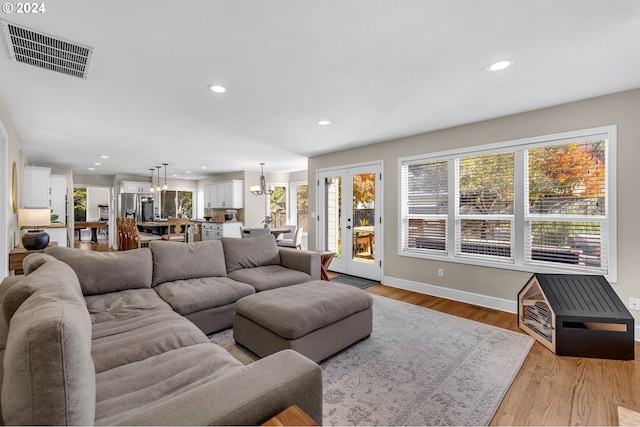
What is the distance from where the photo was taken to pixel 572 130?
3.10 metres

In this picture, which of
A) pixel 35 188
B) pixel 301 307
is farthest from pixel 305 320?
pixel 35 188

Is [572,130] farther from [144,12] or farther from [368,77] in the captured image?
[144,12]

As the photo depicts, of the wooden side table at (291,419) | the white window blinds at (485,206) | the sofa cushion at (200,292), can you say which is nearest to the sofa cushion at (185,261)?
the sofa cushion at (200,292)

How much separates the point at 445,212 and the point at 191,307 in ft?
11.2

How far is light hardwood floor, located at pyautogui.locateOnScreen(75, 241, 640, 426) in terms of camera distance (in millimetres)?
1744

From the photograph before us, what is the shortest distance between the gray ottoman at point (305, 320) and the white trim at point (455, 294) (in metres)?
1.86

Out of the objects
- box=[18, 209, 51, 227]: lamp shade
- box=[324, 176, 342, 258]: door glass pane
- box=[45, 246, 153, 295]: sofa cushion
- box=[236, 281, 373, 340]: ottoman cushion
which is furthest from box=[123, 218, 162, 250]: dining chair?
box=[236, 281, 373, 340]: ottoman cushion

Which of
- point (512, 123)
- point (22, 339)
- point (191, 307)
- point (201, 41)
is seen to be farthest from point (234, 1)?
point (512, 123)

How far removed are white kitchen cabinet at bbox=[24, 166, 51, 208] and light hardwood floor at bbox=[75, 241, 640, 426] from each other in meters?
7.05

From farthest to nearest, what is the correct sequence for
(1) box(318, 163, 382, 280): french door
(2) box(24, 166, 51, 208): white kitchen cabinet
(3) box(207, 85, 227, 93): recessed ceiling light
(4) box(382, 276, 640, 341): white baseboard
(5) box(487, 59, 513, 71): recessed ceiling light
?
(2) box(24, 166, 51, 208): white kitchen cabinet < (1) box(318, 163, 382, 280): french door < (4) box(382, 276, 640, 341): white baseboard < (3) box(207, 85, 227, 93): recessed ceiling light < (5) box(487, 59, 513, 71): recessed ceiling light

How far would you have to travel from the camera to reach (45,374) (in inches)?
29.1

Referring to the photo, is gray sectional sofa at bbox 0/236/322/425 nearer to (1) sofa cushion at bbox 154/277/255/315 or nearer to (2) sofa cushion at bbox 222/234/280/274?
(1) sofa cushion at bbox 154/277/255/315

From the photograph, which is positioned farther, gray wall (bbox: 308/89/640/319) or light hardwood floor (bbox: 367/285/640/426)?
gray wall (bbox: 308/89/640/319)

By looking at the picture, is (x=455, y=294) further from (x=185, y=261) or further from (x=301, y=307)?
(x=185, y=261)
